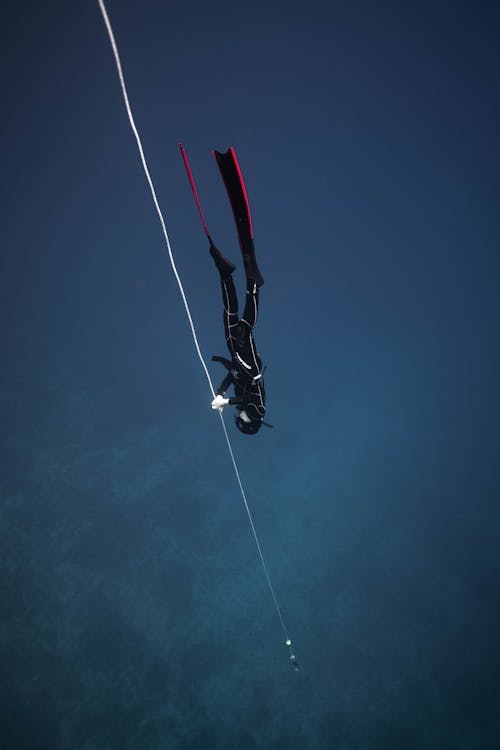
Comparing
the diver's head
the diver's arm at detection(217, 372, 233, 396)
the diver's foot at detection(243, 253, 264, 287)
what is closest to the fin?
the diver's foot at detection(243, 253, 264, 287)

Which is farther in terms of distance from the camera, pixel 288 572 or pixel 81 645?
pixel 288 572

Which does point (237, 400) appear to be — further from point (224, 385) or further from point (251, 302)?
point (251, 302)

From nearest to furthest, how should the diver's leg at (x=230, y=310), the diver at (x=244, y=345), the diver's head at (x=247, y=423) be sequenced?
the diver at (x=244, y=345) → the diver's leg at (x=230, y=310) → the diver's head at (x=247, y=423)

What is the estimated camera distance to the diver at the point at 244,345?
257 centimetres

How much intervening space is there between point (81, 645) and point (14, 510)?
2936mm

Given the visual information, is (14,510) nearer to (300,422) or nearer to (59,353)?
(59,353)

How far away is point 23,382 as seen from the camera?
30.3 feet

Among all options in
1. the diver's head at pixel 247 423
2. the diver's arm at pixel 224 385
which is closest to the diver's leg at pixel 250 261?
the diver's arm at pixel 224 385

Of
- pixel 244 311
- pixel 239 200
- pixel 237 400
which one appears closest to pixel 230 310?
pixel 244 311

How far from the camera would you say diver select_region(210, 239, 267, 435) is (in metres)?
2.57

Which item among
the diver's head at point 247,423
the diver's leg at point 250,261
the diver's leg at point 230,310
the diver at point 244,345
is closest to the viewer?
the diver's leg at point 250,261

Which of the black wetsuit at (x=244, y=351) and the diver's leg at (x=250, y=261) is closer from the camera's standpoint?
the diver's leg at (x=250, y=261)

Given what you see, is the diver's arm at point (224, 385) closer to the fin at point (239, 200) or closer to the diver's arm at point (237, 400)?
the diver's arm at point (237, 400)

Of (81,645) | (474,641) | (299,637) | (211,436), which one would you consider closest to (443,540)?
(474,641)
